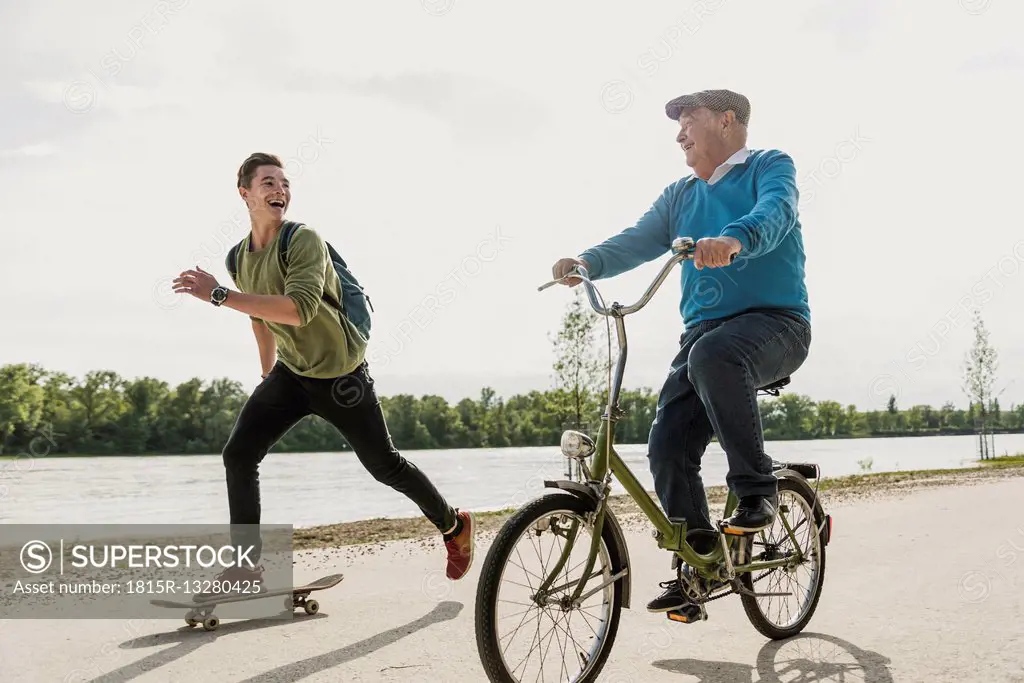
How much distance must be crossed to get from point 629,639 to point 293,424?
1916mm

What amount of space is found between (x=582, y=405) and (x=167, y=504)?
348 inches

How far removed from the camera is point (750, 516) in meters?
3.34

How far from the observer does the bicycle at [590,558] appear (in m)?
2.78

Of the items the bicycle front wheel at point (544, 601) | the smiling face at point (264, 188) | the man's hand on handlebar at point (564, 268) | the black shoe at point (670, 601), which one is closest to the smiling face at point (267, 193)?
the smiling face at point (264, 188)

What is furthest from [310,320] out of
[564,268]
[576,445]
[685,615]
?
[685,615]

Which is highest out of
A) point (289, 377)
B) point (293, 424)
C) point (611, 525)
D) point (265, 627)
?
point (289, 377)

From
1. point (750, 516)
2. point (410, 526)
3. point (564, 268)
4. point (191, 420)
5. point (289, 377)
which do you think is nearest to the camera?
point (750, 516)

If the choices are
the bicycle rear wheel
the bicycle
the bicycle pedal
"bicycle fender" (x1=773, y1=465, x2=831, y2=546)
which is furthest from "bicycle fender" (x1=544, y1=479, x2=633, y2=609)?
"bicycle fender" (x1=773, y1=465, x2=831, y2=546)

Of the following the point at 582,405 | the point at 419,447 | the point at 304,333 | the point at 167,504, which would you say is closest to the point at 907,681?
the point at 304,333

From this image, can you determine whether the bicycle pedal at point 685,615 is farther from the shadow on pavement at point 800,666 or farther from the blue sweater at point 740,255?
the blue sweater at point 740,255

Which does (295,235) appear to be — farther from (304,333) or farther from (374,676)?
(374,676)

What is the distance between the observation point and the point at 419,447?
5894 cm

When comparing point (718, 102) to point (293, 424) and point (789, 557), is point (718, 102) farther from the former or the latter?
point (293, 424)

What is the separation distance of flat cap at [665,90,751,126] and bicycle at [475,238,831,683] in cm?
90
